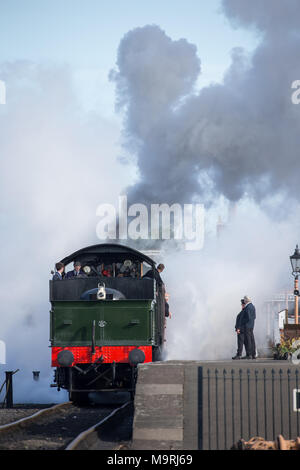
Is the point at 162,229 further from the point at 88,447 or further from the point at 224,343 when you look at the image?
the point at 88,447

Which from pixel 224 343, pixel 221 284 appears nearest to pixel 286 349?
pixel 224 343

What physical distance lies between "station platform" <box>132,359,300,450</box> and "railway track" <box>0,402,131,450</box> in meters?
0.76

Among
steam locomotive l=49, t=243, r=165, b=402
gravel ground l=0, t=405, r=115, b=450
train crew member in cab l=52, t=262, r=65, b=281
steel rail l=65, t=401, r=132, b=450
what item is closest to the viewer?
steel rail l=65, t=401, r=132, b=450

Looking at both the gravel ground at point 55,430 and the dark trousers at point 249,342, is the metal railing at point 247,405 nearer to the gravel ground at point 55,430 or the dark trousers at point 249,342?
the gravel ground at point 55,430

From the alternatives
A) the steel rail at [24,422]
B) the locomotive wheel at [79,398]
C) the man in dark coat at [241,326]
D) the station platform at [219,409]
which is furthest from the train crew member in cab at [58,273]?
the station platform at [219,409]

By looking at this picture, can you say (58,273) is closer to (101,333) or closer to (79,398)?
(101,333)

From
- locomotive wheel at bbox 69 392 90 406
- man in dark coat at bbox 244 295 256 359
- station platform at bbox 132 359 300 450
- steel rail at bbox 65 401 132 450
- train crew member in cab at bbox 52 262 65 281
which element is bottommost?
locomotive wheel at bbox 69 392 90 406

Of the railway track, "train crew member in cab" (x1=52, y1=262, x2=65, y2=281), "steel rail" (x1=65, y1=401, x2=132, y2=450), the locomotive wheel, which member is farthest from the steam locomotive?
"steel rail" (x1=65, y1=401, x2=132, y2=450)

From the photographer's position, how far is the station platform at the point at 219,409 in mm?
11273

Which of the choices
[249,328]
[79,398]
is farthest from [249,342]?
[79,398]

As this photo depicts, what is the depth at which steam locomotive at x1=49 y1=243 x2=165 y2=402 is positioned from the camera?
55.6ft

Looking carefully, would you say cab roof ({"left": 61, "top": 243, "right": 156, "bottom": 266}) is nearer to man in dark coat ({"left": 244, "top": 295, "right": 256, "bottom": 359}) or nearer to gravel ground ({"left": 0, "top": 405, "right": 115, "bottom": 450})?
man in dark coat ({"left": 244, "top": 295, "right": 256, "bottom": 359})

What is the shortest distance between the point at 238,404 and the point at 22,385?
22098 mm

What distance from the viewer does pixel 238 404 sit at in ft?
37.7
